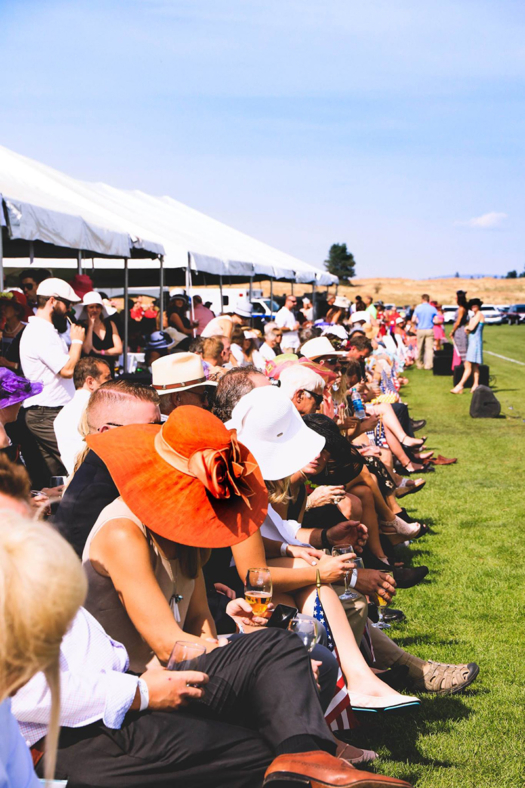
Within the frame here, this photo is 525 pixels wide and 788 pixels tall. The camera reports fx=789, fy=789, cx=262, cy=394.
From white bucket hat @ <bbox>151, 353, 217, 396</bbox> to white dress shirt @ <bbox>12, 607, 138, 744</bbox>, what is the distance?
314cm

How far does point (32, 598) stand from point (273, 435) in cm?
252

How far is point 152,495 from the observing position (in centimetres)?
256

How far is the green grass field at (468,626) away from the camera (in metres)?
3.46

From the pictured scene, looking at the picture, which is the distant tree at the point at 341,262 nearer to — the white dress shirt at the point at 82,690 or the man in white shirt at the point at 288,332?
the man in white shirt at the point at 288,332

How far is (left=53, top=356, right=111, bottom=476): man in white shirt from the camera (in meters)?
5.18

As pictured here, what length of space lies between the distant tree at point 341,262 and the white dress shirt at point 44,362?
124 m

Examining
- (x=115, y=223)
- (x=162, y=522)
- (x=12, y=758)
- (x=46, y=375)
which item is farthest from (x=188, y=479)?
(x=115, y=223)

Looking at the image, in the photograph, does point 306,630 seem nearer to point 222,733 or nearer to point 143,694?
point 222,733

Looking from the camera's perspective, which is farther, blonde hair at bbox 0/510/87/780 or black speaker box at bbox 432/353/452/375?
black speaker box at bbox 432/353/452/375

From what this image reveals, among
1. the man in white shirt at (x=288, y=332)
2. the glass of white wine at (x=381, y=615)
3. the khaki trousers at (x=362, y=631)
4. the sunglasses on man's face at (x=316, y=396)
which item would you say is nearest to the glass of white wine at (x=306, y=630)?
the khaki trousers at (x=362, y=631)

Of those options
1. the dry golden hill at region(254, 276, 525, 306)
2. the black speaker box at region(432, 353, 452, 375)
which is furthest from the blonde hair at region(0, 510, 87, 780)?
the dry golden hill at region(254, 276, 525, 306)

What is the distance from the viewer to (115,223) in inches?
444

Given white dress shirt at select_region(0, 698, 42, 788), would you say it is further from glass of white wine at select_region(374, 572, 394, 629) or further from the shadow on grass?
glass of white wine at select_region(374, 572, 394, 629)

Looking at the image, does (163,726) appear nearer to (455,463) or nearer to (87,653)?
(87,653)
